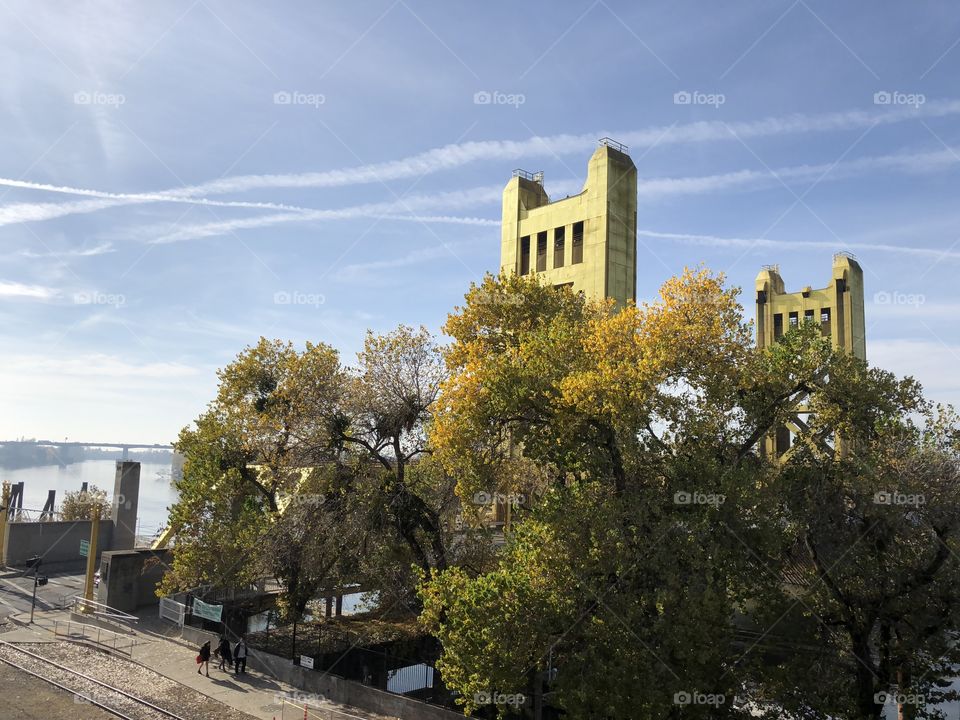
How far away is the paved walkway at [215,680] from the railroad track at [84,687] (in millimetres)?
1877

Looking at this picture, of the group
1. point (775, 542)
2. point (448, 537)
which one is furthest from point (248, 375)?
point (775, 542)

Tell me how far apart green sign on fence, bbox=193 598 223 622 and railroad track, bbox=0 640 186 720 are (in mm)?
4198

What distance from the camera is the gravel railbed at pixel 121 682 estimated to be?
20.8m

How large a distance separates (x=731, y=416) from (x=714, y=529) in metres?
4.12

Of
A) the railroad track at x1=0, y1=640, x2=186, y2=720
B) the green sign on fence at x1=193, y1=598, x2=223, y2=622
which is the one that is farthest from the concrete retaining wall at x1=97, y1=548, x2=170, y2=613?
the railroad track at x1=0, y1=640, x2=186, y2=720

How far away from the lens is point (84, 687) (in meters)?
22.6

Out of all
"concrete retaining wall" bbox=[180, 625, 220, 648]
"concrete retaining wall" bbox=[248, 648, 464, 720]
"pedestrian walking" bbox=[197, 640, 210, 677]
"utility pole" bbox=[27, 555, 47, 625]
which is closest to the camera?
"concrete retaining wall" bbox=[248, 648, 464, 720]

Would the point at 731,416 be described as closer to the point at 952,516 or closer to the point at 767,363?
the point at 767,363

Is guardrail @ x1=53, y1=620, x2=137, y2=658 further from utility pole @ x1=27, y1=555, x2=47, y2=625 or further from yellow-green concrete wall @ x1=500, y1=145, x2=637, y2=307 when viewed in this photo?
yellow-green concrete wall @ x1=500, y1=145, x2=637, y2=307

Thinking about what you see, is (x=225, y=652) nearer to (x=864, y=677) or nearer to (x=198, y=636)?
(x=198, y=636)

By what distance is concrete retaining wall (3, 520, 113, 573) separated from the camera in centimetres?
4372

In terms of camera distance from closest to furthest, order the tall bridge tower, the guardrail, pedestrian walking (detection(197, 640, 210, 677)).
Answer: pedestrian walking (detection(197, 640, 210, 677)) → the guardrail → the tall bridge tower

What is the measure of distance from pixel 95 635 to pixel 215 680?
8.72m

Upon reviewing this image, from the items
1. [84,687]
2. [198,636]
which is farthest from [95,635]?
[84,687]
